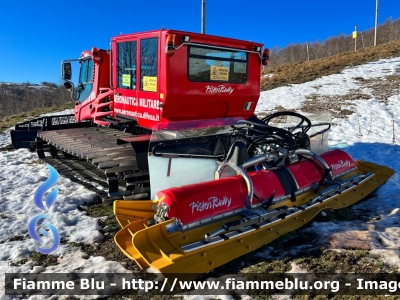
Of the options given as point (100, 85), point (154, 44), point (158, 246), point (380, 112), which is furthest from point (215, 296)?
point (380, 112)

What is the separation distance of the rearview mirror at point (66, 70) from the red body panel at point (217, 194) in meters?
5.16

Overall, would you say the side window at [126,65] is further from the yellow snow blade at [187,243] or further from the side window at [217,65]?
the yellow snow blade at [187,243]

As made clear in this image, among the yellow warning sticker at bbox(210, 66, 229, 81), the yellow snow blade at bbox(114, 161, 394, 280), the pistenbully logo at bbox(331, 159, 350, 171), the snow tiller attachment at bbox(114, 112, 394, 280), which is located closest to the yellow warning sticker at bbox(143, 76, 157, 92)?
the snow tiller attachment at bbox(114, 112, 394, 280)

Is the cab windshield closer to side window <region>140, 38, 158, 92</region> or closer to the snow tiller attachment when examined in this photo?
side window <region>140, 38, 158, 92</region>

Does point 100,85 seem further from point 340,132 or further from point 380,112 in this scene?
point 380,112

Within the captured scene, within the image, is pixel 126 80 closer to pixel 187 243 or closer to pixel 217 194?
pixel 217 194

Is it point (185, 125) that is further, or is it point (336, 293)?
point (185, 125)

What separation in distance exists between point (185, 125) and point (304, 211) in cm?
198

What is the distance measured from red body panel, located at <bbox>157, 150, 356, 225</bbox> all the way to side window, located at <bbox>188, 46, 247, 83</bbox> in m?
2.03

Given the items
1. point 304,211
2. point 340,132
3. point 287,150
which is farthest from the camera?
point 340,132

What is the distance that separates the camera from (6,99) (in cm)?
7162

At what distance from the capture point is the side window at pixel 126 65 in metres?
5.87

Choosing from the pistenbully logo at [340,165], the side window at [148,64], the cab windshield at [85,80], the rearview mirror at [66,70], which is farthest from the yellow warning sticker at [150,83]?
the rearview mirror at [66,70]

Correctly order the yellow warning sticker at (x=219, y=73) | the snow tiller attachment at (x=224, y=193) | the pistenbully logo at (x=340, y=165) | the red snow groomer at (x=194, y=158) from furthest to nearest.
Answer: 1. the yellow warning sticker at (x=219, y=73)
2. the pistenbully logo at (x=340, y=165)
3. the red snow groomer at (x=194, y=158)
4. the snow tiller attachment at (x=224, y=193)
